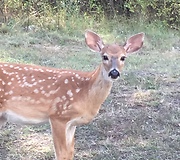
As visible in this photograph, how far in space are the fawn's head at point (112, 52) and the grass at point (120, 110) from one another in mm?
1017

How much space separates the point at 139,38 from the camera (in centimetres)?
483

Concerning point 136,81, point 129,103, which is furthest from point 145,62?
point 129,103

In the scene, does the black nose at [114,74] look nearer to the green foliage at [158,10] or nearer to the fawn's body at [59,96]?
the fawn's body at [59,96]

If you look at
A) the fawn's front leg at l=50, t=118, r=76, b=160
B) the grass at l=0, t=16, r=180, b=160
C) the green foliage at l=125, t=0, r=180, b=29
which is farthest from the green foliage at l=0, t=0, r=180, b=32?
the fawn's front leg at l=50, t=118, r=76, b=160

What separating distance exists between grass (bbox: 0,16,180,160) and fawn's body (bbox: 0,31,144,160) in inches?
19.8

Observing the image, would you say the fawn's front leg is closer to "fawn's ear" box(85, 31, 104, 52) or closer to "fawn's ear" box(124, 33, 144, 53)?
"fawn's ear" box(85, 31, 104, 52)

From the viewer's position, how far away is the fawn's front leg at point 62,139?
180 inches

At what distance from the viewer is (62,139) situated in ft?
15.1

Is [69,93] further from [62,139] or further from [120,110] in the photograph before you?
[120,110]

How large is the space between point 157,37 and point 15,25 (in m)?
3.04

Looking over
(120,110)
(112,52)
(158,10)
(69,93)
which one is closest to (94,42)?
(112,52)

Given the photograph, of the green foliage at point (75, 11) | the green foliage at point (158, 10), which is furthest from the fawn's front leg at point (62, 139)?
the green foliage at point (158, 10)

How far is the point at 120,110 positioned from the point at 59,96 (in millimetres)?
1614

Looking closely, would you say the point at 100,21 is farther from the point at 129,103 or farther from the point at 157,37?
the point at 129,103
